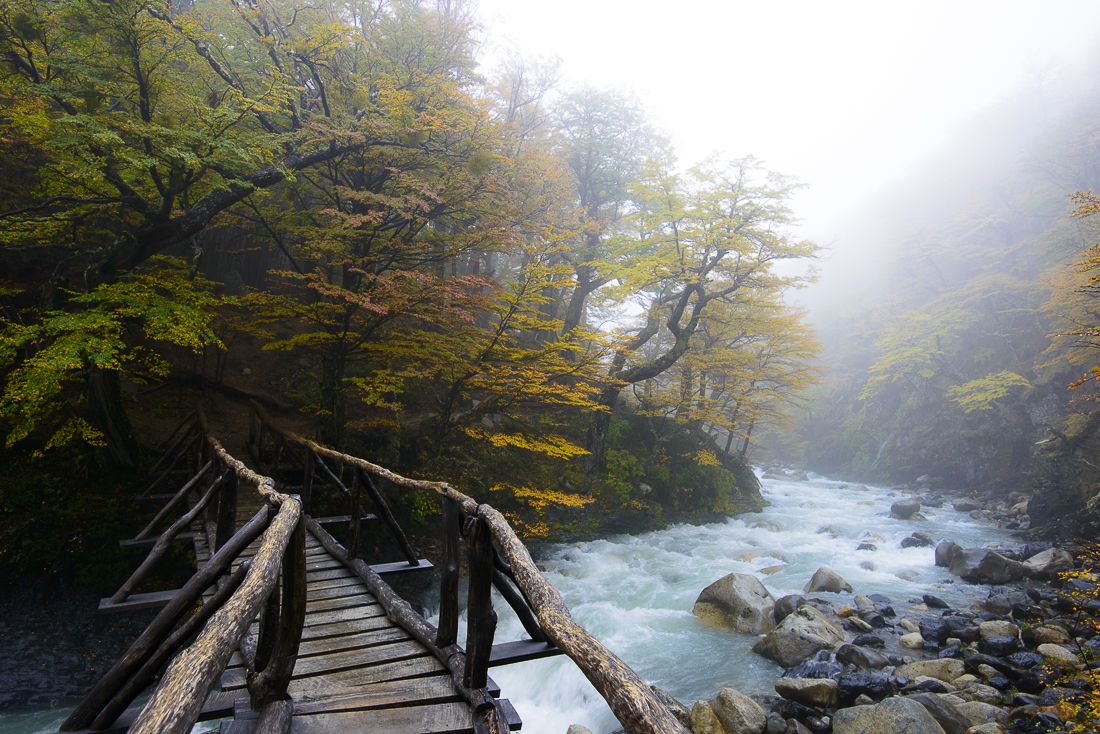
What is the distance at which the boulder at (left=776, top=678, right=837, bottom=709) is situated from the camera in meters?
5.52

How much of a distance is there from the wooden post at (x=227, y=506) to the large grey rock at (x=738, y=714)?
5329 mm

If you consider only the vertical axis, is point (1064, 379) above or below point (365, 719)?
above

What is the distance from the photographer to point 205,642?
1323mm

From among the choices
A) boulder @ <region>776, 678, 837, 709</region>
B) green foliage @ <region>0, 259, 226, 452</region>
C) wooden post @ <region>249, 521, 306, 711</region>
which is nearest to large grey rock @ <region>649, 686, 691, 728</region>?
boulder @ <region>776, 678, 837, 709</region>

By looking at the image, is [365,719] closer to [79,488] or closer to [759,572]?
[79,488]

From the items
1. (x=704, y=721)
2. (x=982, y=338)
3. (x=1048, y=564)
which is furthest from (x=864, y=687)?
(x=982, y=338)

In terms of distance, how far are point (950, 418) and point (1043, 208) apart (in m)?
14.6

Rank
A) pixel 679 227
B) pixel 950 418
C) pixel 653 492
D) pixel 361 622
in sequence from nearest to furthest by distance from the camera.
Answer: pixel 361 622
pixel 679 227
pixel 653 492
pixel 950 418

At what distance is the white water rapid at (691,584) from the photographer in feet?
20.7

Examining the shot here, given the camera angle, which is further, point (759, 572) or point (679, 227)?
point (679, 227)

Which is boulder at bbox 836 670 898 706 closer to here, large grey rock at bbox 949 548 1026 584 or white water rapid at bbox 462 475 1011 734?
white water rapid at bbox 462 475 1011 734

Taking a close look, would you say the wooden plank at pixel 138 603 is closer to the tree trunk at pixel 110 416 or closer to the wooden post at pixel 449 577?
the wooden post at pixel 449 577

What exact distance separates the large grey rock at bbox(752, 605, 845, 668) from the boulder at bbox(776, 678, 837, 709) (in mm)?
974

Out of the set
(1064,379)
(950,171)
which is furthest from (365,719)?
(950,171)
